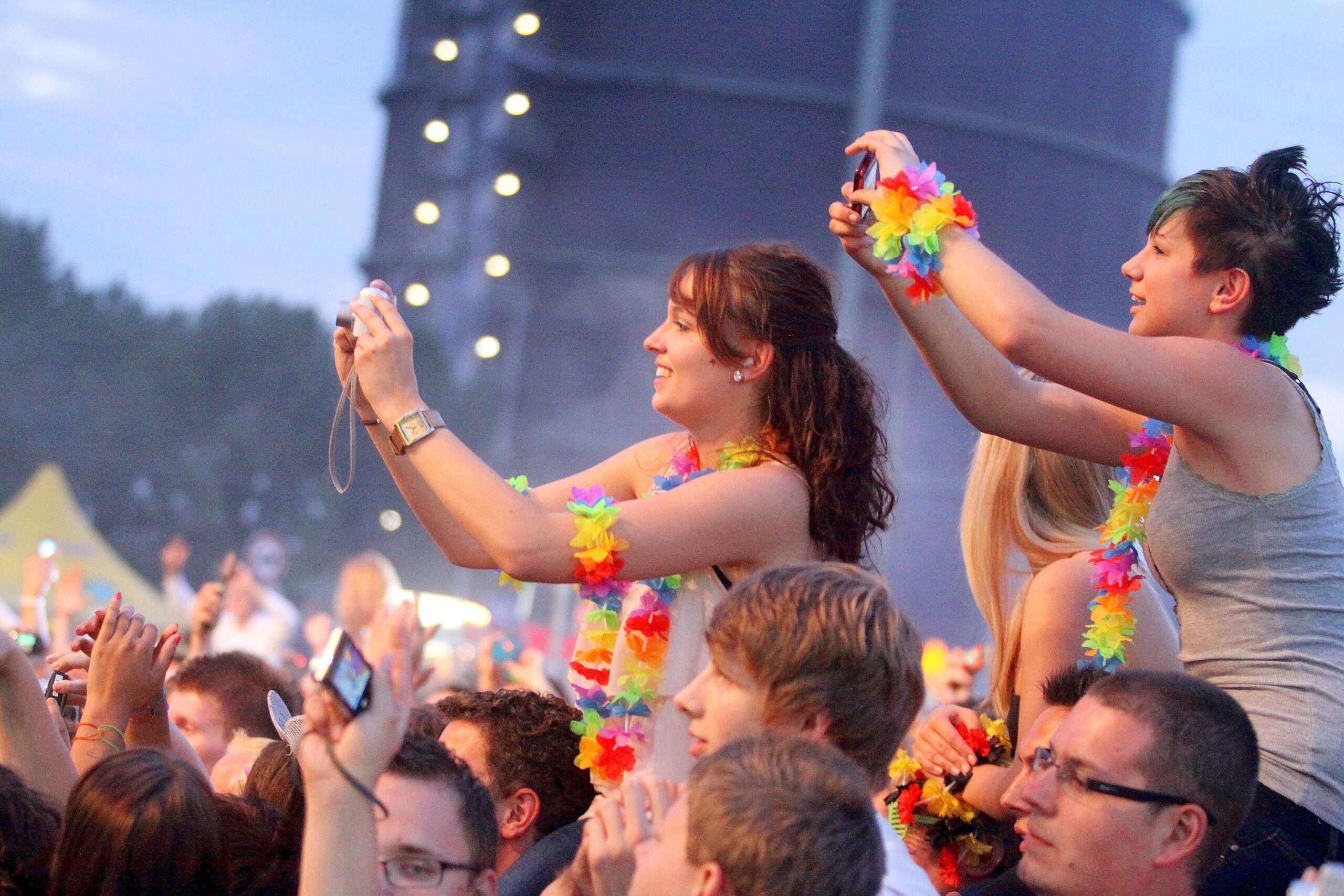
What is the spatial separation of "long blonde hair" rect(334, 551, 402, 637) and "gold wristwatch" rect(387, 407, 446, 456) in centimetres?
462

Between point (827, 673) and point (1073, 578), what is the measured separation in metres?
1.10

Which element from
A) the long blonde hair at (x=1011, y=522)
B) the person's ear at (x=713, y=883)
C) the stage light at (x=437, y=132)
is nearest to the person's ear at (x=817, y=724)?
the person's ear at (x=713, y=883)

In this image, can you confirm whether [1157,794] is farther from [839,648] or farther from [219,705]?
[219,705]

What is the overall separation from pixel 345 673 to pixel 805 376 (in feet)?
4.29

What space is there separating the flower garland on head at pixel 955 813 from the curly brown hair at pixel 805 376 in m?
0.48

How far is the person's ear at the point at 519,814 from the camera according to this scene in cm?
288

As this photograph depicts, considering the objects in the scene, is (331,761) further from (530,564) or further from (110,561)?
(110,561)

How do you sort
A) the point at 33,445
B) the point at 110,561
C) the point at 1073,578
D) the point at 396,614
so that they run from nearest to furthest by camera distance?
the point at 396,614 < the point at 1073,578 < the point at 110,561 < the point at 33,445

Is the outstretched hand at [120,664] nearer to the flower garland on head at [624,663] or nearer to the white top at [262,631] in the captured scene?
the flower garland on head at [624,663]

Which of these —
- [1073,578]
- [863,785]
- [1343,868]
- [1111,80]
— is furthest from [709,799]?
[1111,80]

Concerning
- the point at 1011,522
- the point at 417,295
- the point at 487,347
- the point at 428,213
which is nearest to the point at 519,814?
the point at 1011,522

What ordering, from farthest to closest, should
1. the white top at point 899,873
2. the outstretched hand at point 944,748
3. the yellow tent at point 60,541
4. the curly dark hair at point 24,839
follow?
the yellow tent at point 60,541
the outstretched hand at point 944,748
the curly dark hair at point 24,839
the white top at point 899,873

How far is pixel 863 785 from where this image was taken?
171 centimetres

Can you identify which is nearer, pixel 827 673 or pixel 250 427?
pixel 827 673
